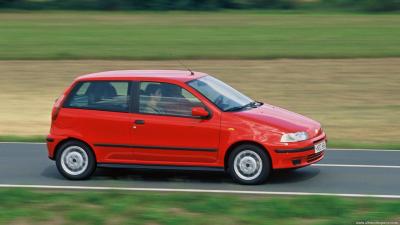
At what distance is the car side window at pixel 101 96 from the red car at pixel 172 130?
0.05ft

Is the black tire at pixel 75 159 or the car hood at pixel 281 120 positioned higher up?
the car hood at pixel 281 120

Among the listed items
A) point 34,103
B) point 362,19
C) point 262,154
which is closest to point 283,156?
point 262,154

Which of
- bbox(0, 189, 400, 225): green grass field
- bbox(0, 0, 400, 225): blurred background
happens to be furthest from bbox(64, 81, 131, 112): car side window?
bbox(0, 189, 400, 225): green grass field

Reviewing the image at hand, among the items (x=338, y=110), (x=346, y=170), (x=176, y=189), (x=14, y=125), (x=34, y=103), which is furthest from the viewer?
(x=34, y=103)

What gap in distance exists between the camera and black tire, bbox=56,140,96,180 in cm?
1258

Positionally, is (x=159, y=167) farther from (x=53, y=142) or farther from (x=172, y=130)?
(x=53, y=142)

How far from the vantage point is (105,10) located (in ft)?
194

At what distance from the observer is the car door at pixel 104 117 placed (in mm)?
12398

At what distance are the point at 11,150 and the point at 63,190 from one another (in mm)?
4434

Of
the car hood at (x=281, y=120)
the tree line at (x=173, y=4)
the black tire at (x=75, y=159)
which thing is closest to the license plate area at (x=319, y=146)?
the car hood at (x=281, y=120)

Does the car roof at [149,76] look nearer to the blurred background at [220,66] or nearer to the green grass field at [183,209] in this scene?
the blurred background at [220,66]

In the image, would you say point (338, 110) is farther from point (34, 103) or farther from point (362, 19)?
point (362, 19)

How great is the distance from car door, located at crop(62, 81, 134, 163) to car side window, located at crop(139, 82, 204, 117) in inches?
9.4

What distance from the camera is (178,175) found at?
13.0m
